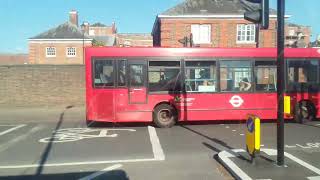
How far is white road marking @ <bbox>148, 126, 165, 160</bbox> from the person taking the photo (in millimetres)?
10152

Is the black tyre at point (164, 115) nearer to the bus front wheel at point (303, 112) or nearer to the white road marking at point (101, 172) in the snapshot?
the bus front wheel at point (303, 112)

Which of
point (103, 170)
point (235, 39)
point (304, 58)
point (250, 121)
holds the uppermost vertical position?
point (235, 39)

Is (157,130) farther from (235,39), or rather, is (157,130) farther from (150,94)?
(235,39)

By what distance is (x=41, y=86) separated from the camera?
25.3 m

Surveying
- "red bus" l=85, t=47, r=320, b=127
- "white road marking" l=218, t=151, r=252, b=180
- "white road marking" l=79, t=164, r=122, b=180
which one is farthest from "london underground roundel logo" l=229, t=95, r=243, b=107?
"white road marking" l=79, t=164, r=122, b=180

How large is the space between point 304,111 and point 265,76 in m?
1.97

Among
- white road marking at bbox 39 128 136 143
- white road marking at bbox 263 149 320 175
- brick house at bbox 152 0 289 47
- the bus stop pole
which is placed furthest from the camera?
brick house at bbox 152 0 289 47

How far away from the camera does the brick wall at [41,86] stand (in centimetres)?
2527

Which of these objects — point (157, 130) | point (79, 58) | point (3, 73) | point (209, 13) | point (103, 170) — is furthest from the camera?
point (79, 58)

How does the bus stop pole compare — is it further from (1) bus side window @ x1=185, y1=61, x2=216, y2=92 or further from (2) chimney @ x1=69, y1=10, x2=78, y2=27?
(2) chimney @ x1=69, y1=10, x2=78, y2=27

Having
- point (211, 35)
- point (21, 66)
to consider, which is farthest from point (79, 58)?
point (21, 66)

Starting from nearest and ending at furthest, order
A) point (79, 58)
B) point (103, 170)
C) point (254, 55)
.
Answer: point (103, 170) < point (254, 55) < point (79, 58)

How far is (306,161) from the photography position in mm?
9164

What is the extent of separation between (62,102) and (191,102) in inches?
468
